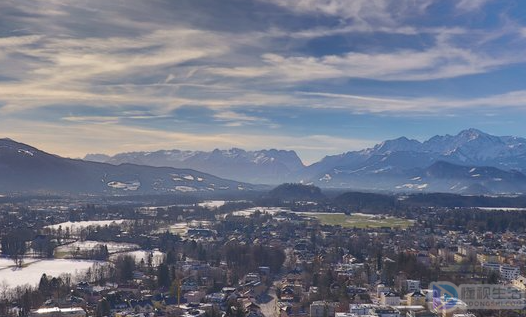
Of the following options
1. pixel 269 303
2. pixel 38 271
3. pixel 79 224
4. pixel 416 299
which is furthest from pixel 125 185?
pixel 416 299

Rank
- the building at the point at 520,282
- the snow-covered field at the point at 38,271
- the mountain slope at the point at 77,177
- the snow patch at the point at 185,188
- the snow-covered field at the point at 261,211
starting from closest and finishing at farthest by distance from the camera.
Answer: the building at the point at 520,282, the snow-covered field at the point at 38,271, the snow-covered field at the point at 261,211, the mountain slope at the point at 77,177, the snow patch at the point at 185,188

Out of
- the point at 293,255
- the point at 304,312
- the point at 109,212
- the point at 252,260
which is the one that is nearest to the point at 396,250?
the point at 293,255

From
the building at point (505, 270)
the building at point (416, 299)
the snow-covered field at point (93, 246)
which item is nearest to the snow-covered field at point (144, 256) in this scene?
the snow-covered field at point (93, 246)

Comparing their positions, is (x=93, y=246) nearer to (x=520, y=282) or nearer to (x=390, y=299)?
(x=390, y=299)

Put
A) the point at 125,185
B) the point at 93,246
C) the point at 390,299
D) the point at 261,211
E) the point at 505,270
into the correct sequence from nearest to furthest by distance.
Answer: the point at 390,299, the point at 505,270, the point at 93,246, the point at 261,211, the point at 125,185

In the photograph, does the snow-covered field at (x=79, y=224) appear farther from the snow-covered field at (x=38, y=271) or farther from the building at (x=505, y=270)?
the building at (x=505, y=270)

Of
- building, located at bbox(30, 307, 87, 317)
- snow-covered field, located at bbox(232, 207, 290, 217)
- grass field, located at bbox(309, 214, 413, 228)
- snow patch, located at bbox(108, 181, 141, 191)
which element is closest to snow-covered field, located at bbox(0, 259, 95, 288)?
building, located at bbox(30, 307, 87, 317)
